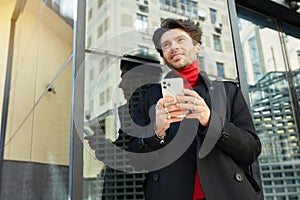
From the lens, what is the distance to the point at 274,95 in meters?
2.20

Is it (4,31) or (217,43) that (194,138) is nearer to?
(217,43)

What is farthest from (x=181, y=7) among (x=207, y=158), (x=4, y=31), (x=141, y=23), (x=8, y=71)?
(x=4, y=31)

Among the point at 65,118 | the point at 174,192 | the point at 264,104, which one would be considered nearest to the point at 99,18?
the point at 65,118

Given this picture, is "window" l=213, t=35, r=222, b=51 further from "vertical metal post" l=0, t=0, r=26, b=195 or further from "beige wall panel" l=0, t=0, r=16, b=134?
"beige wall panel" l=0, t=0, r=16, b=134

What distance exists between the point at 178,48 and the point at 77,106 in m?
0.49

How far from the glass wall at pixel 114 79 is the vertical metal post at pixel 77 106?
2 cm

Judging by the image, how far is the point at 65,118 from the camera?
1.35 m

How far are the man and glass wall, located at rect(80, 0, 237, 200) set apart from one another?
1.05 ft

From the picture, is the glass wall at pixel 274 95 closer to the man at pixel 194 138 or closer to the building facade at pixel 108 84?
the building facade at pixel 108 84

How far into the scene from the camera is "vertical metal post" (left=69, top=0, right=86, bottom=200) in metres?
1.08

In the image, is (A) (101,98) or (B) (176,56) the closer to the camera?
(B) (176,56)

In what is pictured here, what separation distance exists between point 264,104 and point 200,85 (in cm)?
139

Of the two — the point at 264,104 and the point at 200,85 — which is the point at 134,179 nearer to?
the point at 200,85

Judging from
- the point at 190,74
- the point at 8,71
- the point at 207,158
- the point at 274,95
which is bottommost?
the point at 207,158
